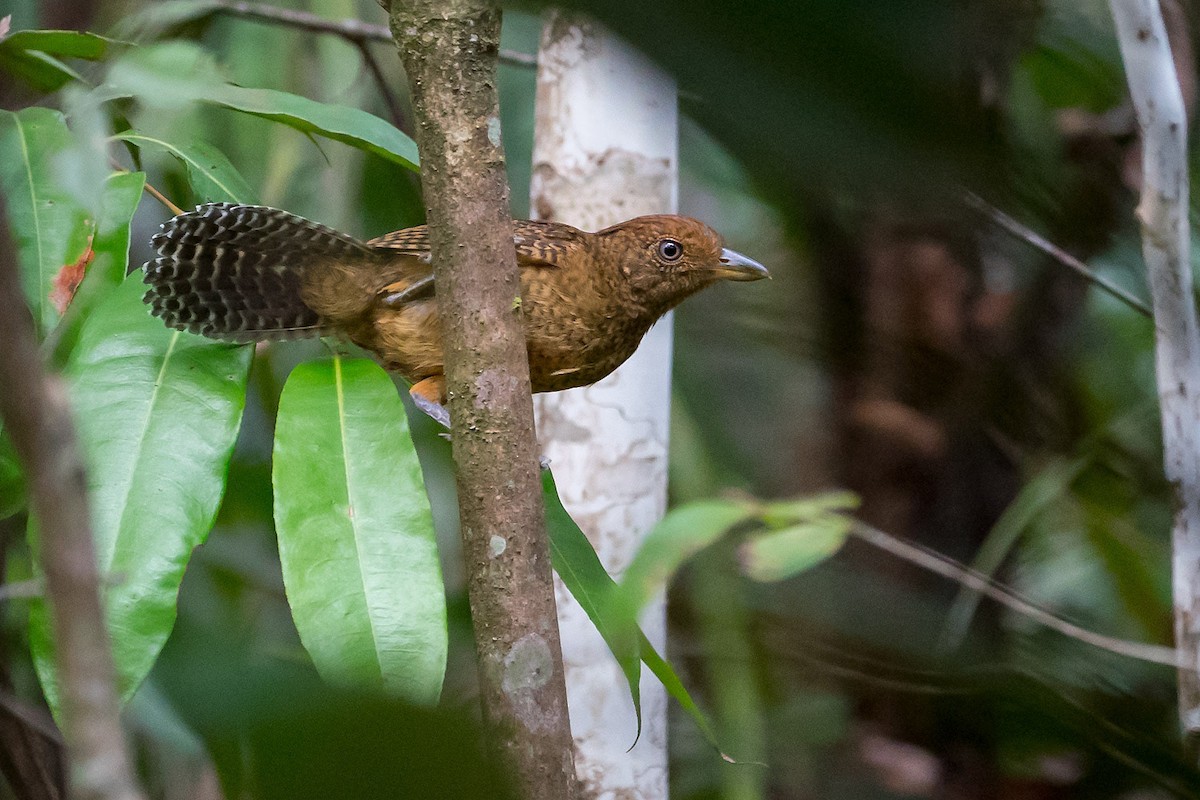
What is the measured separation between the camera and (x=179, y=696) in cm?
56

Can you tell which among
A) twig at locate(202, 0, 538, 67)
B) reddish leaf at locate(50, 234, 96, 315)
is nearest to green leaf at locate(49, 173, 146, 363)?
reddish leaf at locate(50, 234, 96, 315)

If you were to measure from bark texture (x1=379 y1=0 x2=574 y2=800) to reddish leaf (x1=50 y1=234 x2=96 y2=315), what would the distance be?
755mm

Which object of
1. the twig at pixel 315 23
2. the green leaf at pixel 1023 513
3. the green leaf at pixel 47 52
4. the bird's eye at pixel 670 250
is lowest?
the green leaf at pixel 1023 513

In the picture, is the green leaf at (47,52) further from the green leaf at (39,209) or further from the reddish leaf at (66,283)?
the reddish leaf at (66,283)

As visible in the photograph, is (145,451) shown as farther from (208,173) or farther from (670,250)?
(670,250)

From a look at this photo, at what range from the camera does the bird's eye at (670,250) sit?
2547 millimetres

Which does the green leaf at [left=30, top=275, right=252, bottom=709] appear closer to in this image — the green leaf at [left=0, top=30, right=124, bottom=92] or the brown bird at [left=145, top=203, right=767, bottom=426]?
the brown bird at [left=145, top=203, right=767, bottom=426]

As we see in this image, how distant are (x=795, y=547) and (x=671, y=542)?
348 mm

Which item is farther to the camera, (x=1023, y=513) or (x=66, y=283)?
(x=1023, y=513)

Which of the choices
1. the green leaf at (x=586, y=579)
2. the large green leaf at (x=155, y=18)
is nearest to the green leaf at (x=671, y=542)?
the green leaf at (x=586, y=579)

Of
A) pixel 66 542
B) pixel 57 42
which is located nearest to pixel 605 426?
pixel 57 42

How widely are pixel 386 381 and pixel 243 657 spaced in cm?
139

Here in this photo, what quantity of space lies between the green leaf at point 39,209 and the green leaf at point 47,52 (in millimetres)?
199

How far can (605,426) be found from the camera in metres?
2.66
